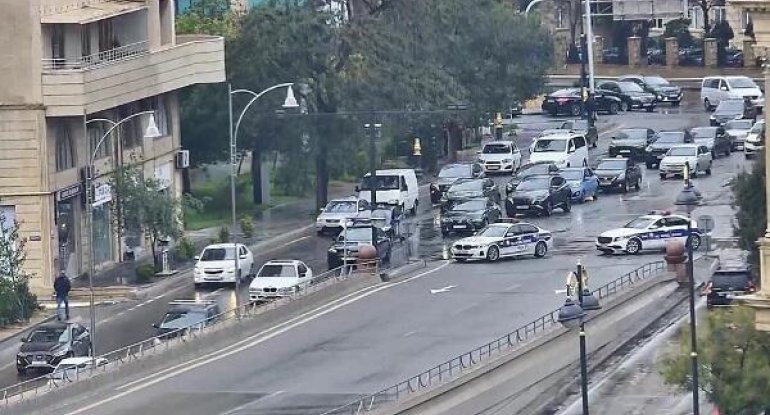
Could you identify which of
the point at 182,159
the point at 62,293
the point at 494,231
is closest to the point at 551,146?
the point at 182,159

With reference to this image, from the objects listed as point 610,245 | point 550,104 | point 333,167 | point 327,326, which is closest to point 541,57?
point 550,104

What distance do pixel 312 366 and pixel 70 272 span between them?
1677cm

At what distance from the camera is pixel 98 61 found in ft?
276

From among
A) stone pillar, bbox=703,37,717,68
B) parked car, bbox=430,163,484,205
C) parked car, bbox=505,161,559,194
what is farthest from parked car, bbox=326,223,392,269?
stone pillar, bbox=703,37,717,68

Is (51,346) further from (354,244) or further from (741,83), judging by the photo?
(741,83)

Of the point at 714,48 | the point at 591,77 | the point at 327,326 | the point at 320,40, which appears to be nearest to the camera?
the point at 327,326

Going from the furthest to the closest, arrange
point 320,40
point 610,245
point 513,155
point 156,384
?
point 513,155, point 320,40, point 610,245, point 156,384

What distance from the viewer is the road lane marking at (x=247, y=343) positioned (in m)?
64.2

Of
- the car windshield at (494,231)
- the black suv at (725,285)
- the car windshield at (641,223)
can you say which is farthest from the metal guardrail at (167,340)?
the black suv at (725,285)

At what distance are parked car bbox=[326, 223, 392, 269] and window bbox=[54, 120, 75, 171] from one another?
27.2ft

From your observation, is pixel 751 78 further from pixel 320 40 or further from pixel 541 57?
pixel 320 40

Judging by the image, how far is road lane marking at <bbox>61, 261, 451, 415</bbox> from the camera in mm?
64175

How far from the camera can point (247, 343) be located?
2758 inches

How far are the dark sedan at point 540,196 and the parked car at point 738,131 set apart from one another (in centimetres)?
1341
